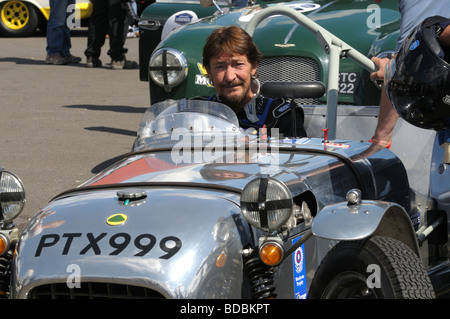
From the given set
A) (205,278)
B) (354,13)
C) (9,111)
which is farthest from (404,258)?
(9,111)

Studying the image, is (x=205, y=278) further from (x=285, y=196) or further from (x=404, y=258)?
(x=404, y=258)

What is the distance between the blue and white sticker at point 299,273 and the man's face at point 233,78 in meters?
1.25

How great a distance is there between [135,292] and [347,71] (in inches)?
161

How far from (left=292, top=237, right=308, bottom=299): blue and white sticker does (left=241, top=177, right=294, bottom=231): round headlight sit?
354 millimetres

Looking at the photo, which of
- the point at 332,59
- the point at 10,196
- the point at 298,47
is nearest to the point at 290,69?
the point at 298,47


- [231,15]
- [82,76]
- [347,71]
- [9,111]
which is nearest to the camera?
[347,71]

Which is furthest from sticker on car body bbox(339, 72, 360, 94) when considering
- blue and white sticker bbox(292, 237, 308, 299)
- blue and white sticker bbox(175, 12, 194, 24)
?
blue and white sticker bbox(292, 237, 308, 299)

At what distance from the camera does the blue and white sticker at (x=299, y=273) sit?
3.32 meters

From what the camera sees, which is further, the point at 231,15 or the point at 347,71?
the point at 231,15

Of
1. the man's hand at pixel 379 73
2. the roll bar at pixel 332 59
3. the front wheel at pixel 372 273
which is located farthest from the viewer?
the roll bar at pixel 332 59

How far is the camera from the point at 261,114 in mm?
4410

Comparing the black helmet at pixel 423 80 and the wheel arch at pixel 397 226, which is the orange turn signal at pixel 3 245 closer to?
the wheel arch at pixel 397 226

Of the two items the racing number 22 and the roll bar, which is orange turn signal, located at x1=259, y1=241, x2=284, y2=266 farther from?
the roll bar

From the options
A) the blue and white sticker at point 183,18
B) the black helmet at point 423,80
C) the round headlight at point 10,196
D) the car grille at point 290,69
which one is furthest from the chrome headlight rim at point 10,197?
the blue and white sticker at point 183,18
